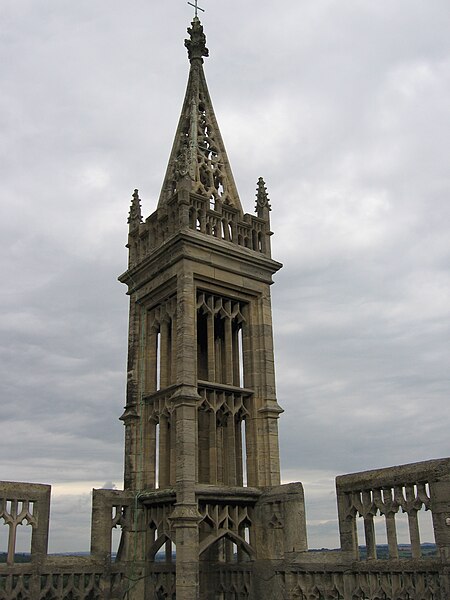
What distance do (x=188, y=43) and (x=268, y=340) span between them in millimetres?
12016

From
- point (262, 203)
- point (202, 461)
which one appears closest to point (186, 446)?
point (202, 461)

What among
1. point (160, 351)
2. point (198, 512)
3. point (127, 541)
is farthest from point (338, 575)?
point (160, 351)

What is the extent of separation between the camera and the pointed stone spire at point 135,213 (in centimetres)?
2242

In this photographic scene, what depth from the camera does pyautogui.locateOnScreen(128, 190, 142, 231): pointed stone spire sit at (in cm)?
2242

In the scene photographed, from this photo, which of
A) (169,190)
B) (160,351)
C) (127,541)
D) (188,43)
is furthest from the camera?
(188,43)

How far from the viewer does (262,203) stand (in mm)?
22000

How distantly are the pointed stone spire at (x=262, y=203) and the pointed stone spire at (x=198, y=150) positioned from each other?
71cm

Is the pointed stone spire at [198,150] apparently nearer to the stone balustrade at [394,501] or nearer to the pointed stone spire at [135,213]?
the pointed stone spire at [135,213]

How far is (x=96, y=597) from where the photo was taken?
1712cm

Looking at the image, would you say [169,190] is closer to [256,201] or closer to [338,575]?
[256,201]

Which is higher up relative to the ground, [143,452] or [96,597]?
[143,452]

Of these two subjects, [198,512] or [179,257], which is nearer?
[198,512]

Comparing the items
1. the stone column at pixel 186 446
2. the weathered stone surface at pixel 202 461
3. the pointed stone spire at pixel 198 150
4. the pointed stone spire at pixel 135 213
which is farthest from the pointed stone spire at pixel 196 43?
the stone column at pixel 186 446

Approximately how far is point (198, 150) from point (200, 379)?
770cm
